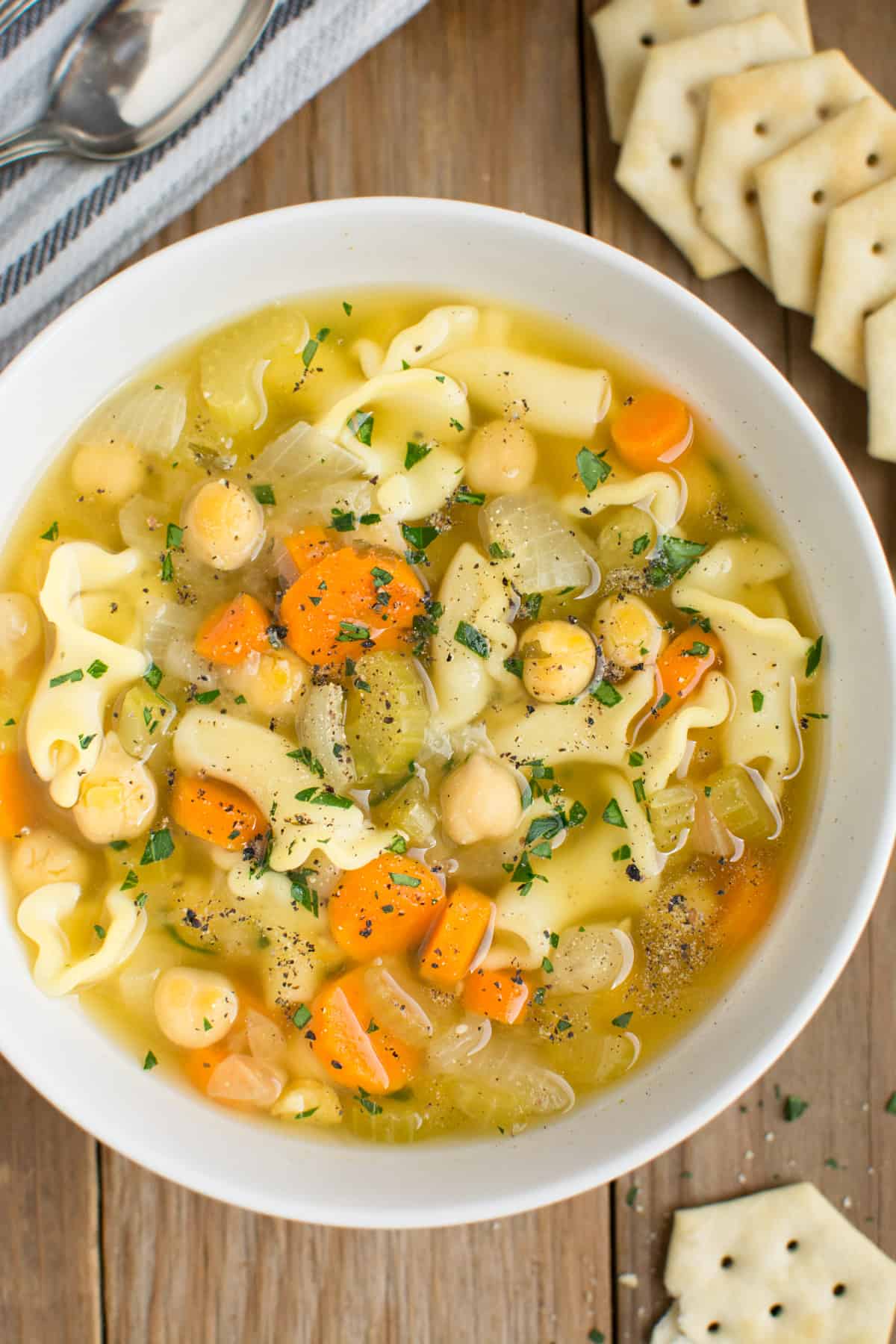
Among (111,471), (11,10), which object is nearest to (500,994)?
(111,471)

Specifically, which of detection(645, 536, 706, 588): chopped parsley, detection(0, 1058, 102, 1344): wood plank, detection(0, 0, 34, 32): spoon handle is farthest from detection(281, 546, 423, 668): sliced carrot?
detection(0, 0, 34, 32): spoon handle

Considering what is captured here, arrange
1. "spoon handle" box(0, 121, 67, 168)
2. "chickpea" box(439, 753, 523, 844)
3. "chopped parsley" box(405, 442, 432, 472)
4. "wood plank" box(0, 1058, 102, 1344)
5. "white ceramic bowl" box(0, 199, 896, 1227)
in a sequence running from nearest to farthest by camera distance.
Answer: "white ceramic bowl" box(0, 199, 896, 1227) < "chickpea" box(439, 753, 523, 844) < "chopped parsley" box(405, 442, 432, 472) < "spoon handle" box(0, 121, 67, 168) < "wood plank" box(0, 1058, 102, 1344)

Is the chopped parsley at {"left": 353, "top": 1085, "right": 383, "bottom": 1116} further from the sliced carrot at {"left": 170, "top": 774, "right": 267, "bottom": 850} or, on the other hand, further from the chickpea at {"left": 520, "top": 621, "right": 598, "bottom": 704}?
the chickpea at {"left": 520, "top": 621, "right": 598, "bottom": 704}

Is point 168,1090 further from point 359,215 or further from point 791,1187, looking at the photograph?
point 359,215

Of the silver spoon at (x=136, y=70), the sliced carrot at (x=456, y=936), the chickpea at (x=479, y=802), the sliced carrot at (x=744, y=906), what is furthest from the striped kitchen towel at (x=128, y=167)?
the sliced carrot at (x=744, y=906)

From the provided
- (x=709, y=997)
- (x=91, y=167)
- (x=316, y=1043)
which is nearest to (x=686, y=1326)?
(x=709, y=997)

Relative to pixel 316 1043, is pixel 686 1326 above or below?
below
